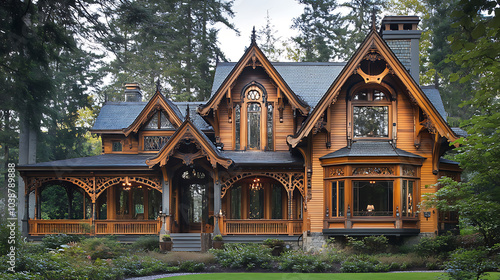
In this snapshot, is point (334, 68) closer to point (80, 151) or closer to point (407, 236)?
point (407, 236)

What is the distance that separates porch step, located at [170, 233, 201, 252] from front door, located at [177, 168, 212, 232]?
2.86 meters

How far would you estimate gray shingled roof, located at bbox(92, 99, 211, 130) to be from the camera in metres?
24.5

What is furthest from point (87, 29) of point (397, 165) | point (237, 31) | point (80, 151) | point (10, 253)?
point (80, 151)

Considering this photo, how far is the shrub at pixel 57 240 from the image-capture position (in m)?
18.9

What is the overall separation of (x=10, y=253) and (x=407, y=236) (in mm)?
13899

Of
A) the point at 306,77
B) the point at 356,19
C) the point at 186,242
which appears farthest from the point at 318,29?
the point at 186,242

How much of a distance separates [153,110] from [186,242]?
6.77 meters

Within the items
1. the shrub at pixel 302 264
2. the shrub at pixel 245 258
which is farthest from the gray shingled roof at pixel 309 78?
the shrub at pixel 302 264

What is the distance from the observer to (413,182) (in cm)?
1961

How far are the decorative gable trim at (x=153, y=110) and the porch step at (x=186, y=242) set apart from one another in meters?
5.48

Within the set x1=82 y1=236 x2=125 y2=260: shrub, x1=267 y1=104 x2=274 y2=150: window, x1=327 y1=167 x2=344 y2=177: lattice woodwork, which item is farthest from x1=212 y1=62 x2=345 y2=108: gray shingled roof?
x1=82 y1=236 x2=125 y2=260: shrub

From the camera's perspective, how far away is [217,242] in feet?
64.4

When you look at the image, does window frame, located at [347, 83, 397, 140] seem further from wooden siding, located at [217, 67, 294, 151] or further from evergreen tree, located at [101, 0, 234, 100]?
evergreen tree, located at [101, 0, 234, 100]

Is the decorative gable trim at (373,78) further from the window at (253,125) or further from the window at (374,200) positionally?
the window at (253,125)
